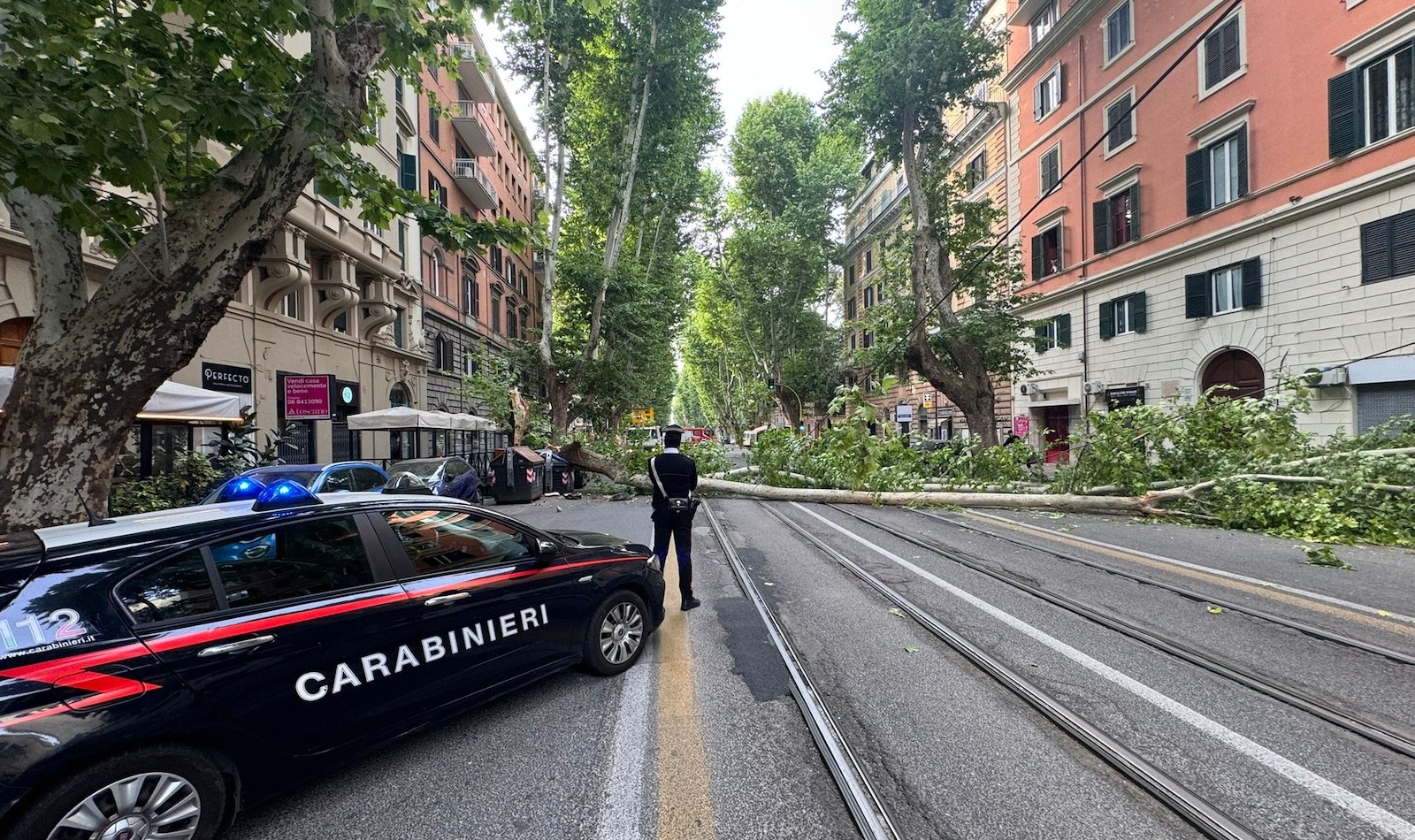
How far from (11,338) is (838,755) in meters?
13.3

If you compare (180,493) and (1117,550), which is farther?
(180,493)

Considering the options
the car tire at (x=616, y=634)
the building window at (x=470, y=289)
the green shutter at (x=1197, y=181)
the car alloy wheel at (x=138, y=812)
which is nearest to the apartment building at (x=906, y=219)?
the green shutter at (x=1197, y=181)

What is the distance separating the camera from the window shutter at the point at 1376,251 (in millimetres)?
12492

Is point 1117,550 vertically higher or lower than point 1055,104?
lower

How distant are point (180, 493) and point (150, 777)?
9348mm

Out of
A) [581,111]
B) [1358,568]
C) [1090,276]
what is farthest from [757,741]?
[1090,276]

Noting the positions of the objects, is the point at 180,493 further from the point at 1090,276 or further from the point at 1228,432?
the point at 1090,276

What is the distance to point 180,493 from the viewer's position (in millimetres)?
8898

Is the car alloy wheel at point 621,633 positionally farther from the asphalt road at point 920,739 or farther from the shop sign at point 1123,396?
the shop sign at point 1123,396

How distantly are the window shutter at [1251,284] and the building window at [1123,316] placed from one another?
3165mm

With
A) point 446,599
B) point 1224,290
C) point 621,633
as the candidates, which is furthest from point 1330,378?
point 446,599

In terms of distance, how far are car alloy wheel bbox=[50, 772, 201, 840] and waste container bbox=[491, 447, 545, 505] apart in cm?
1300

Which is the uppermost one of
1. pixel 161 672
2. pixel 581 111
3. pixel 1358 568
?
pixel 581 111

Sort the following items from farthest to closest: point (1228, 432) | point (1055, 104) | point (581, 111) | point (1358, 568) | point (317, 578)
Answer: point (1055, 104) < point (581, 111) < point (1228, 432) < point (1358, 568) < point (317, 578)
